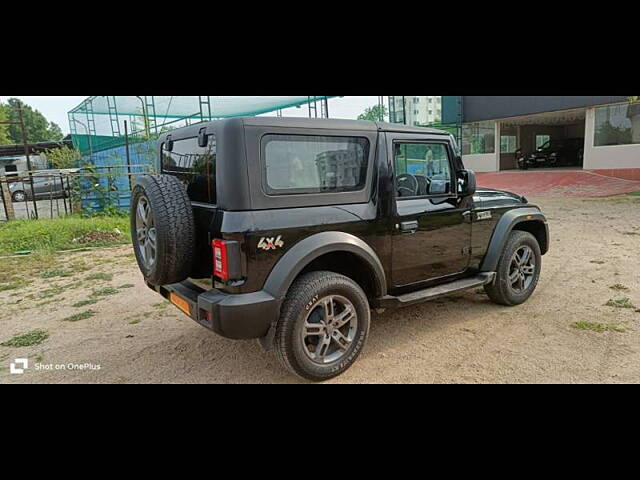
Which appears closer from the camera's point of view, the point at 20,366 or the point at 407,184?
the point at 20,366

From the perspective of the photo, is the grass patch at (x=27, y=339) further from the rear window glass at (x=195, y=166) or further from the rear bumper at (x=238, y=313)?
the rear bumper at (x=238, y=313)

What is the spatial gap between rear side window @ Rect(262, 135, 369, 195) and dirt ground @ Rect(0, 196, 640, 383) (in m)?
1.31

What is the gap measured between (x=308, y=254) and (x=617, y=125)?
1994 cm

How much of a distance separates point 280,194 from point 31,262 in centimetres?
629

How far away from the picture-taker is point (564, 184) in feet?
56.3

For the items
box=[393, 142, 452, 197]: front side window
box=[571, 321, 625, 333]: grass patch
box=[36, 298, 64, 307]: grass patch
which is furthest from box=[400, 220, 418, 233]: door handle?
box=[36, 298, 64, 307]: grass patch

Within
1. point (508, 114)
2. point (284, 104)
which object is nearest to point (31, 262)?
point (284, 104)

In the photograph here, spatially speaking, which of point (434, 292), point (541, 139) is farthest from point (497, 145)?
point (434, 292)

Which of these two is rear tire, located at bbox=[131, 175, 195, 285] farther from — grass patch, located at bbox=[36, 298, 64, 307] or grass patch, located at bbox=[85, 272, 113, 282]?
grass patch, located at bbox=[85, 272, 113, 282]

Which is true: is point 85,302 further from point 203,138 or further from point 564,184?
point 564,184

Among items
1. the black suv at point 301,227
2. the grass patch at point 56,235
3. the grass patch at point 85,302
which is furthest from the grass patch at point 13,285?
the black suv at point 301,227

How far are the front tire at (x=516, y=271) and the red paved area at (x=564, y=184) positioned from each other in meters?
12.3

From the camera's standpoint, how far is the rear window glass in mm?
3098

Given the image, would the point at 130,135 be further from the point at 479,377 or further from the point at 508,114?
the point at 508,114
